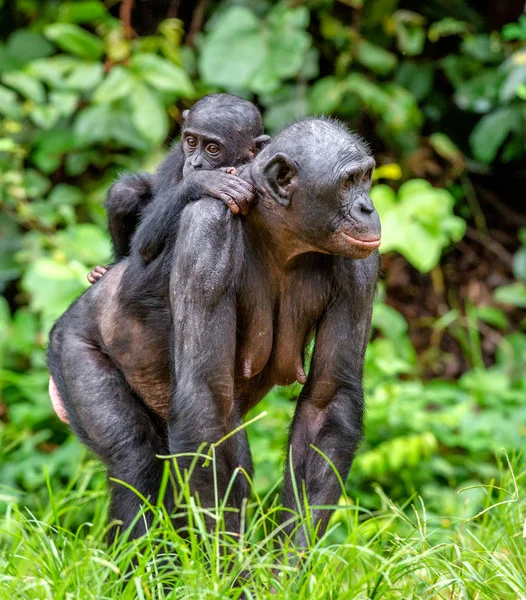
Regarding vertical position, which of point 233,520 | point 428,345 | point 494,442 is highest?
point 233,520

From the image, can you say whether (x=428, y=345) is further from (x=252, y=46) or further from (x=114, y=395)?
(x=114, y=395)

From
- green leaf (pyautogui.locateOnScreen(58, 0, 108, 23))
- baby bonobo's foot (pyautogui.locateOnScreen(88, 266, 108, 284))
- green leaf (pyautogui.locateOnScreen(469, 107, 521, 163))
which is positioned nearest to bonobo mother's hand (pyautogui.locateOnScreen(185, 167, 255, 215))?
baby bonobo's foot (pyautogui.locateOnScreen(88, 266, 108, 284))

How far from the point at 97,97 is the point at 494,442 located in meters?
3.34

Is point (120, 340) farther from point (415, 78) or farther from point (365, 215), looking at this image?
point (415, 78)

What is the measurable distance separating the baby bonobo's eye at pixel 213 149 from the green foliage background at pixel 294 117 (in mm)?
1636

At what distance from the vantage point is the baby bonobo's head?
3799 millimetres

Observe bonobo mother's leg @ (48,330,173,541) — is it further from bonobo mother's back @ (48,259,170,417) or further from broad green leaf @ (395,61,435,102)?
broad green leaf @ (395,61,435,102)

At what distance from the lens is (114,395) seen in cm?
366

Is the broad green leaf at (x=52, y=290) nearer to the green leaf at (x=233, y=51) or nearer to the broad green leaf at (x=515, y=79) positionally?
the green leaf at (x=233, y=51)

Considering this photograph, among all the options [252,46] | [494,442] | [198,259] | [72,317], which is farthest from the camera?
[252,46]

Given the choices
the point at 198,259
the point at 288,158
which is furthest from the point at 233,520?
the point at 288,158

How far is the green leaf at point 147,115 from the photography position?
6316 millimetres

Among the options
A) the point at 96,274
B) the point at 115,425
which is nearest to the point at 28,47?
the point at 96,274

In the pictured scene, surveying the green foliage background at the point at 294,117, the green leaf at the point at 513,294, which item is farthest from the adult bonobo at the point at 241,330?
the green leaf at the point at 513,294
